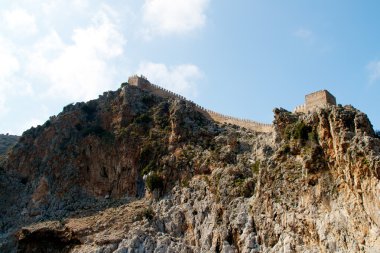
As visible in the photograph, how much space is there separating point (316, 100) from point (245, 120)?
32.1 feet

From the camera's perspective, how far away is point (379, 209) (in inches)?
1126

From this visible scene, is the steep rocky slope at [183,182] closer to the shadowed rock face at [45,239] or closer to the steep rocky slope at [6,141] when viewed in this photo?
the shadowed rock face at [45,239]

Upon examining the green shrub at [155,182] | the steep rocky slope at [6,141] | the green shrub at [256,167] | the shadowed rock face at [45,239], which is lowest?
the shadowed rock face at [45,239]

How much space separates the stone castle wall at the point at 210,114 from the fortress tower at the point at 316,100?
393 cm

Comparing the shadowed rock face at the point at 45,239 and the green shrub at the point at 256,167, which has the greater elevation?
the green shrub at the point at 256,167

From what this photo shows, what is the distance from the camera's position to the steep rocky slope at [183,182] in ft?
107

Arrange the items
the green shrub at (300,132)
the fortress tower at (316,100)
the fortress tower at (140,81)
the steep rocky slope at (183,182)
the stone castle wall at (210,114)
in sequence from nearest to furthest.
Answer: the steep rocky slope at (183,182), the green shrub at (300,132), the fortress tower at (316,100), the stone castle wall at (210,114), the fortress tower at (140,81)

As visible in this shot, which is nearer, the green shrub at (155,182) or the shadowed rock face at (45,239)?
the shadowed rock face at (45,239)

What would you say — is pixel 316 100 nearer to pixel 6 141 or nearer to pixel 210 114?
pixel 210 114

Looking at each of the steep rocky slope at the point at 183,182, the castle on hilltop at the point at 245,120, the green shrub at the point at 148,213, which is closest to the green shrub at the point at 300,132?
the steep rocky slope at the point at 183,182

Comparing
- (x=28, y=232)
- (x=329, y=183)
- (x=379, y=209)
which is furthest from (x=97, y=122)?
(x=379, y=209)

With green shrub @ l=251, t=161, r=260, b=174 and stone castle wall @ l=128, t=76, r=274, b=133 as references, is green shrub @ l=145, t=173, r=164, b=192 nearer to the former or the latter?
green shrub @ l=251, t=161, r=260, b=174

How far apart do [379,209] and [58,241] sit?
90.3ft

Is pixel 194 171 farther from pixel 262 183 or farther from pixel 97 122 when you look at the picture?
pixel 97 122
